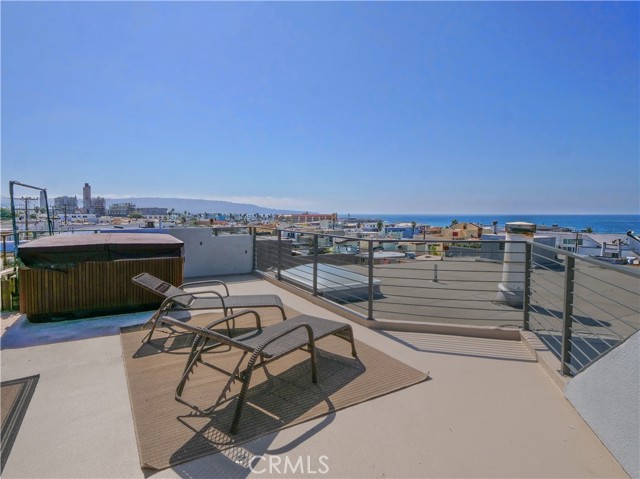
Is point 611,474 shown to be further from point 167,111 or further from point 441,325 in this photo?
point 167,111

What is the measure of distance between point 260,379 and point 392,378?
1032 millimetres

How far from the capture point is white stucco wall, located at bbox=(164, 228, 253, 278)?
6.71 meters

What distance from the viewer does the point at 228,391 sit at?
237 centimetres

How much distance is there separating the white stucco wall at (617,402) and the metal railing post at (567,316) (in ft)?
1.58

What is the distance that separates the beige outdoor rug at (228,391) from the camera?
185 cm

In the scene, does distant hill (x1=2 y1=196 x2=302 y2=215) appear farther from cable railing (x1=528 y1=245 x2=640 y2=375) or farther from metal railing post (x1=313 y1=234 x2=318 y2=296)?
cable railing (x1=528 y1=245 x2=640 y2=375)

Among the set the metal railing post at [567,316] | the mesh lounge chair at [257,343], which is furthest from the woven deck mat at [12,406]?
the metal railing post at [567,316]

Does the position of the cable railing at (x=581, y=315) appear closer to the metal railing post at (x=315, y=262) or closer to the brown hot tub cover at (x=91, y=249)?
the metal railing post at (x=315, y=262)

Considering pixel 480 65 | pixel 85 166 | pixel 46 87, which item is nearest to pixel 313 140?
pixel 480 65

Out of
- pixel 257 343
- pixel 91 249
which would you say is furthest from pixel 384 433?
pixel 91 249

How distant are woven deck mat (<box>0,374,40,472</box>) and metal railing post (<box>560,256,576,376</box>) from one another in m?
3.58

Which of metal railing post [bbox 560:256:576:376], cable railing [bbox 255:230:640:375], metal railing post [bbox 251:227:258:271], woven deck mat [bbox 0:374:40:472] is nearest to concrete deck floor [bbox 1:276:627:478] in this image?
woven deck mat [bbox 0:374:40:472]

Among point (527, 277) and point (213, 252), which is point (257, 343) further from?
point (213, 252)

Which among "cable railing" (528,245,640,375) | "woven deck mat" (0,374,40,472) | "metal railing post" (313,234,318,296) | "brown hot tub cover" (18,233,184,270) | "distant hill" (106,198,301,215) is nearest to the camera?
"woven deck mat" (0,374,40,472)
